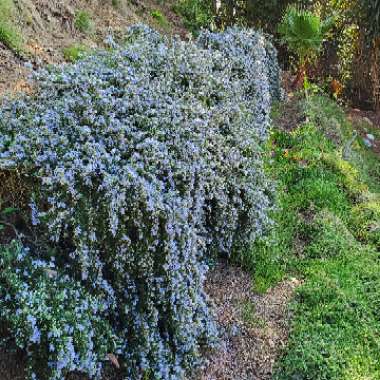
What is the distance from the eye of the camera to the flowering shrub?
2631mm

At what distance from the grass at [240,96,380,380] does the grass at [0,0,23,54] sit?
257cm

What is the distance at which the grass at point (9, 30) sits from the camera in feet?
16.6

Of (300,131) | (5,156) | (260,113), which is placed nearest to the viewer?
(5,156)

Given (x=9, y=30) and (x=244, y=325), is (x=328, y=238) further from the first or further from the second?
(x=9, y=30)

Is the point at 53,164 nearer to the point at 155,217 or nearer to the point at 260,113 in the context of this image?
the point at 155,217

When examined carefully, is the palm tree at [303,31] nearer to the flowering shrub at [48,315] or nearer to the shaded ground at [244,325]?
the shaded ground at [244,325]

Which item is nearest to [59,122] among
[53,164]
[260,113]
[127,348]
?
[53,164]

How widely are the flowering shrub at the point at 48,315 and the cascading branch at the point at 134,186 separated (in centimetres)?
11

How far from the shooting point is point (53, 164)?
289 centimetres

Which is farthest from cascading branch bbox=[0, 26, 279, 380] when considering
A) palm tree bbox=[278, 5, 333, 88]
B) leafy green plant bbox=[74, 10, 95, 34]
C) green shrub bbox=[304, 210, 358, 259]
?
palm tree bbox=[278, 5, 333, 88]

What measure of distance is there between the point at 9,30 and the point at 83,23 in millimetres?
1317

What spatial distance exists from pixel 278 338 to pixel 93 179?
75.2 inches

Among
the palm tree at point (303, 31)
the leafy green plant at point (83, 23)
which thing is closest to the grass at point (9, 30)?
the leafy green plant at point (83, 23)

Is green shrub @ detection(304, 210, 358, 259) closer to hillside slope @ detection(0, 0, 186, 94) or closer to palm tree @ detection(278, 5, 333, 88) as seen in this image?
hillside slope @ detection(0, 0, 186, 94)
